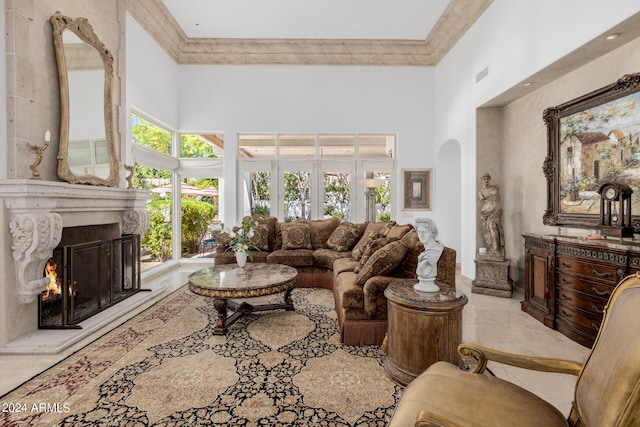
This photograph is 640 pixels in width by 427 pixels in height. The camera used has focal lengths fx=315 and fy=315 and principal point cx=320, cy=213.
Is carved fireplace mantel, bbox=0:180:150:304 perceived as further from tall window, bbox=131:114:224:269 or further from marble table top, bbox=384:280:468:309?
marble table top, bbox=384:280:468:309

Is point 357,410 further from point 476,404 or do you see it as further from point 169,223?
point 169,223

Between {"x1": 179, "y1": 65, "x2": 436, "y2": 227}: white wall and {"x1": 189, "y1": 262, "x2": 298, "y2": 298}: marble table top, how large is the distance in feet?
10.4

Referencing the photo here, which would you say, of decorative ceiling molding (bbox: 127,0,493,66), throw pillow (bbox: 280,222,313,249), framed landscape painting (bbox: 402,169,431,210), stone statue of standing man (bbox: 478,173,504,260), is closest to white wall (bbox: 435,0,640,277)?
stone statue of standing man (bbox: 478,173,504,260)

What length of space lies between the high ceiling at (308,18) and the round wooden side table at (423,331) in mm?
5003

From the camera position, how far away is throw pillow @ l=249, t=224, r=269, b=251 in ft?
17.6

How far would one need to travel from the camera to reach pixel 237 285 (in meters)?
3.14

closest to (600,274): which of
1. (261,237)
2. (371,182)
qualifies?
(371,182)

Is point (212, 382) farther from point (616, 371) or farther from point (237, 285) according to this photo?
point (616, 371)

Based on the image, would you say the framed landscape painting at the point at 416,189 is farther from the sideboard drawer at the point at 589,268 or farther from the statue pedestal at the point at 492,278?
the sideboard drawer at the point at 589,268

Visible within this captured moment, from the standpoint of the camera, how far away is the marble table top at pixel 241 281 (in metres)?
3.08

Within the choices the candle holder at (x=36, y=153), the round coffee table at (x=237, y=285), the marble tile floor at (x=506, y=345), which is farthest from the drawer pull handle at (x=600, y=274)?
the candle holder at (x=36, y=153)

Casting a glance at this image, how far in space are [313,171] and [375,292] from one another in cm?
450

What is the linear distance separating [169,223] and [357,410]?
586cm

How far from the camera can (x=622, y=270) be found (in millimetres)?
2645
